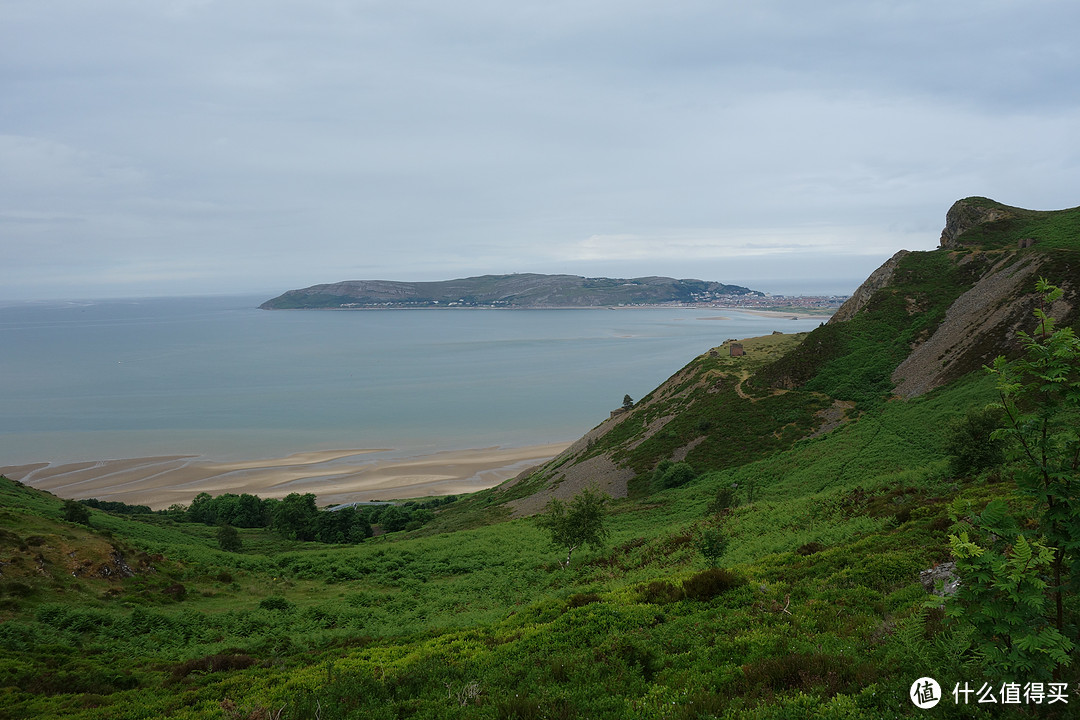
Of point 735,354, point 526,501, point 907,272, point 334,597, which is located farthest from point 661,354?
point 334,597

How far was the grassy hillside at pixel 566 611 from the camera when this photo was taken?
8.72m

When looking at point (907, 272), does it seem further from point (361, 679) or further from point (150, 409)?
point (150, 409)

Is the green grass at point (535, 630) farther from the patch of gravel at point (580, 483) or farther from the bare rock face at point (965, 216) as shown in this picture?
the bare rock face at point (965, 216)

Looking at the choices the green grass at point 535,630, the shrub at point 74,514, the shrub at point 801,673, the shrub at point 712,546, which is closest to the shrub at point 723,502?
the green grass at point 535,630

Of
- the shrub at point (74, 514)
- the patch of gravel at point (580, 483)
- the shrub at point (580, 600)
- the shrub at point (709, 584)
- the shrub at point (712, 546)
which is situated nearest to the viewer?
the shrub at point (709, 584)

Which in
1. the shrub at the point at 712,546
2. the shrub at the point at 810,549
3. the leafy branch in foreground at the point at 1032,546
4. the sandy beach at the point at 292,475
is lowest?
the sandy beach at the point at 292,475

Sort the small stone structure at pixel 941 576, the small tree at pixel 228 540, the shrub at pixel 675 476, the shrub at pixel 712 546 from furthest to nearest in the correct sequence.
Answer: the shrub at pixel 675 476 < the small tree at pixel 228 540 < the shrub at pixel 712 546 < the small stone structure at pixel 941 576

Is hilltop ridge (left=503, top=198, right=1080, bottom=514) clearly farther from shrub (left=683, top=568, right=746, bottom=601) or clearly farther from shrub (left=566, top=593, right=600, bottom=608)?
shrub (left=683, top=568, right=746, bottom=601)

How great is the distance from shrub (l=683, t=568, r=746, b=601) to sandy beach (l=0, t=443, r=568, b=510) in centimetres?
6104

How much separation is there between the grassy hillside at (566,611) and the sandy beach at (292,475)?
2878 cm

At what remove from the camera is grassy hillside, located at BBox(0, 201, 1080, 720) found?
8719 millimetres

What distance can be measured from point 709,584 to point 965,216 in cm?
9082

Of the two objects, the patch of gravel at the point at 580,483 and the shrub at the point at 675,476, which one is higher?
the shrub at the point at 675,476

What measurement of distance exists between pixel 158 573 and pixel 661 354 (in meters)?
168
